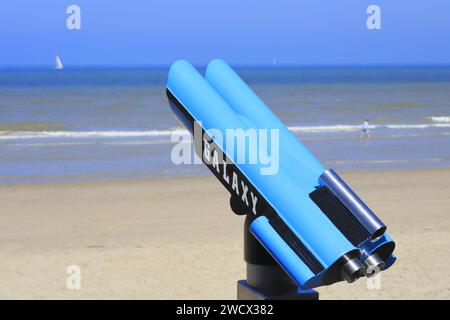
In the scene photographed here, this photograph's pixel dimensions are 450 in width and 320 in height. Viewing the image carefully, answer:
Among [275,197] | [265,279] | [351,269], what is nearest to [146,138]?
[265,279]

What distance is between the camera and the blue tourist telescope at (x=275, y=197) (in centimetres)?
233

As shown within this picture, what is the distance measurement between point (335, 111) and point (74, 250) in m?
32.3

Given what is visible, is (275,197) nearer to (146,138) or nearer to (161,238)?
(161,238)

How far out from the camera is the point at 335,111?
131 ft

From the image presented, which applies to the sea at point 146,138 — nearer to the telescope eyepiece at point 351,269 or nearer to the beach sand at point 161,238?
the beach sand at point 161,238

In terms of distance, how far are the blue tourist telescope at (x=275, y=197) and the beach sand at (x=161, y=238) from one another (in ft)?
12.5

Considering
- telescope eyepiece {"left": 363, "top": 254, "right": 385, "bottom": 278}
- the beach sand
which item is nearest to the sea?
the beach sand

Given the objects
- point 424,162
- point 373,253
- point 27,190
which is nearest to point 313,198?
point 373,253

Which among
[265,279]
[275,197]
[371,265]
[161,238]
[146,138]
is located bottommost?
[146,138]

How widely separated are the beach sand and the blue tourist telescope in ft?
12.5

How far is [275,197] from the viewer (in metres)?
2.41

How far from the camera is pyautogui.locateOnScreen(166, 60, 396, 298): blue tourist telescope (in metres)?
2.33

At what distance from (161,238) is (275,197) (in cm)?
687
